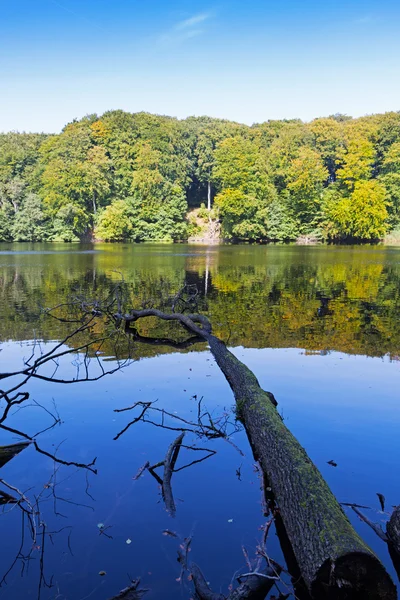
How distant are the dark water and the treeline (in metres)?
45.5

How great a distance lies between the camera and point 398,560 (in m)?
3.56

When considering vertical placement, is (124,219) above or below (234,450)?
above

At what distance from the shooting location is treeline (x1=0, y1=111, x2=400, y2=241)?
185 feet

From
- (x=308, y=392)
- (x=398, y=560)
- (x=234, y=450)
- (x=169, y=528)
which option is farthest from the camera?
(x=308, y=392)

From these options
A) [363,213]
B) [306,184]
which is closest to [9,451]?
[363,213]

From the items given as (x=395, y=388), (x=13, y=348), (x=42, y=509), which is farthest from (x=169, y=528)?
(x=13, y=348)

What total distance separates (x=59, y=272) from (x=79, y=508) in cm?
2126

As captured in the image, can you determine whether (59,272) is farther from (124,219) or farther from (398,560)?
(124,219)

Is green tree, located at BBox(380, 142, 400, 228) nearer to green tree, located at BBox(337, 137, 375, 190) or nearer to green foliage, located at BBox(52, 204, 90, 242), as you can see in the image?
green tree, located at BBox(337, 137, 375, 190)

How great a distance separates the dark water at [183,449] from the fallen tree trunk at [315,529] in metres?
0.32

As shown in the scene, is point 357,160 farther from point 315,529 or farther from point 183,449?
point 315,529

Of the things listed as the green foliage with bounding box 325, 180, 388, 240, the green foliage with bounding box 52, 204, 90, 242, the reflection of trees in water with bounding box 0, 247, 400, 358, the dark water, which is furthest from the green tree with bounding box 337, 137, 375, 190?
the dark water

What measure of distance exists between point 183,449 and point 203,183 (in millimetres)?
64350

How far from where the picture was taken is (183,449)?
5.47m
